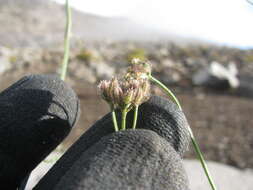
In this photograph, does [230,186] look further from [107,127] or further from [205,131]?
[107,127]

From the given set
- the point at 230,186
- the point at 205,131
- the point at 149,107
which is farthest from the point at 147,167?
the point at 205,131

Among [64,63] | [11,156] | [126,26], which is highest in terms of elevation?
[64,63]

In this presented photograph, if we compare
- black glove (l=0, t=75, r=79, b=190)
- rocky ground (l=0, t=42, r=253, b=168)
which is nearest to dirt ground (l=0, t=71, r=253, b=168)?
rocky ground (l=0, t=42, r=253, b=168)

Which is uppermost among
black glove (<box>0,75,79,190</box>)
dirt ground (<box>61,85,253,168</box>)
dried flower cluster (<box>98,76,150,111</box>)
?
dried flower cluster (<box>98,76,150,111</box>)

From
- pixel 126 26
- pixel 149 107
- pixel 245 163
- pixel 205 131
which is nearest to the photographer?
pixel 149 107

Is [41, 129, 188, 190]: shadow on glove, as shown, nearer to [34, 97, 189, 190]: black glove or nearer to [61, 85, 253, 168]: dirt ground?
[34, 97, 189, 190]: black glove

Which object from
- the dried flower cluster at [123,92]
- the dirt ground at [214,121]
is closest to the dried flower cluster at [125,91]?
the dried flower cluster at [123,92]

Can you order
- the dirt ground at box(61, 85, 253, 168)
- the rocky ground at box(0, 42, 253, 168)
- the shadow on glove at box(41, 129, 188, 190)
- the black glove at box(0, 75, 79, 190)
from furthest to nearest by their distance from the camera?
1. the rocky ground at box(0, 42, 253, 168)
2. the dirt ground at box(61, 85, 253, 168)
3. the black glove at box(0, 75, 79, 190)
4. the shadow on glove at box(41, 129, 188, 190)
